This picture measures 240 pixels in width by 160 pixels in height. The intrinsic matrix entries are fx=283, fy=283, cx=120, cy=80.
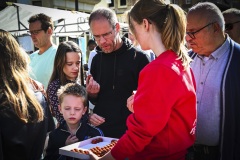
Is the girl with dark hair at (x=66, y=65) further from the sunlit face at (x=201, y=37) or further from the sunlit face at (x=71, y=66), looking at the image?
the sunlit face at (x=201, y=37)

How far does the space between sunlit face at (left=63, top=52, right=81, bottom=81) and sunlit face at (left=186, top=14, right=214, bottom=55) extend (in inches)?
50.4

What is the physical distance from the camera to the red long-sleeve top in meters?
1.56

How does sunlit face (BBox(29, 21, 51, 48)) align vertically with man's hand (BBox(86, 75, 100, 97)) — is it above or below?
above

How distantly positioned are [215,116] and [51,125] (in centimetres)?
136

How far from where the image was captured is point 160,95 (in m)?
1.55

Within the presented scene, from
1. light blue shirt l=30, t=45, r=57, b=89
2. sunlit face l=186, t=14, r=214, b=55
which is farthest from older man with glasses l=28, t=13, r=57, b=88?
sunlit face l=186, t=14, r=214, b=55

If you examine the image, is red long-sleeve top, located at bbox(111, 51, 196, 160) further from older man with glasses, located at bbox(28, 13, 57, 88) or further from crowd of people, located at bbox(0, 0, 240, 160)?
older man with glasses, located at bbox(28, 13, 57, 88)

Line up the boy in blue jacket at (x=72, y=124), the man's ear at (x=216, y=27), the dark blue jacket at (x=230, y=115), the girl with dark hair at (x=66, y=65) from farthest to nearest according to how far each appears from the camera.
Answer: the girl with dark hair at (x=66, y=65) < the man's ear at (x=216, y=27) < the boy in blue jacket at (x=72, y=124) < the dark blue jacket at (x=230, y=115)

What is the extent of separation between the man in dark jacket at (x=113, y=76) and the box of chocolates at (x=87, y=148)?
787 millimetres

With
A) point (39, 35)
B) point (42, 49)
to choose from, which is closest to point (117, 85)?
point (42, 49)

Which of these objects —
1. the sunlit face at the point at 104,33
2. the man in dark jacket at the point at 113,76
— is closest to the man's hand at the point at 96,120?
the man in dark jacket at the point at 113,76

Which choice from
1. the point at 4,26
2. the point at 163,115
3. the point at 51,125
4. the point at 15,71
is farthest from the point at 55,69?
the point at 4,26

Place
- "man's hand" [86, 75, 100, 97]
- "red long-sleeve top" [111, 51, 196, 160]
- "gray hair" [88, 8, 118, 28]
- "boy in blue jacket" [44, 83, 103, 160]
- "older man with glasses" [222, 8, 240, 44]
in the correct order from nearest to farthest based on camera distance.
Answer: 1. "red long-sleeve top" [111, 51, 196, 160]
2. "boy in blue jacket" [44, 83, 103, 160]
3. "man's hand" [86, 75, 100, 97]
4. "gray hair" [88, 8, 118, 28]
5. "older man with glasses" [222, 8, 240, 44]

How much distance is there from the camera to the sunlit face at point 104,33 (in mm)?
2836
